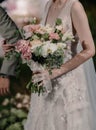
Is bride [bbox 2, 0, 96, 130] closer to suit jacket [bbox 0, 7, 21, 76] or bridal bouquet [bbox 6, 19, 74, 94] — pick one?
bridal bouquet [bbox 6, 19, 74, 94]

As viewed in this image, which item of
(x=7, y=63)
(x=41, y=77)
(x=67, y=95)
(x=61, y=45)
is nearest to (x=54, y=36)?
(x=61, y=45)

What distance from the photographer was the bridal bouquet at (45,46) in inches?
124

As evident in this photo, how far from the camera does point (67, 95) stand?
3369 millimetres

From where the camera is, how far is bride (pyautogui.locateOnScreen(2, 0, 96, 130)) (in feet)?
10.6

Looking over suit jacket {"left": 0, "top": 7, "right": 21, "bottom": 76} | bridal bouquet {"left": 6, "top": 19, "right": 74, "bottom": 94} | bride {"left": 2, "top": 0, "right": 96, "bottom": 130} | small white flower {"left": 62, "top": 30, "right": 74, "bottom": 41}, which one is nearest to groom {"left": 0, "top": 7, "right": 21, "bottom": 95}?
suit jacket {"left": 0, "top": 7, "right": 21, "bottom": 76}

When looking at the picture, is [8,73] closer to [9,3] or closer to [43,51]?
[43,51]

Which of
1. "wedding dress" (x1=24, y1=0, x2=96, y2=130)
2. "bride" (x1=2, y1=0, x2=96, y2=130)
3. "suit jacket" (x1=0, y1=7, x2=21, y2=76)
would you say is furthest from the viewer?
"suit jacket" (x1=0, y1=7, x2=21, y2=76)

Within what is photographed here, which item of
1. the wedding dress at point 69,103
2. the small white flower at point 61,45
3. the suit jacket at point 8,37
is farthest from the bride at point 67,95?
the suit jacket at point 8,37

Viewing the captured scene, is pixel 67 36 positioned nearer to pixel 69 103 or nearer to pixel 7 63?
pixel 69 103

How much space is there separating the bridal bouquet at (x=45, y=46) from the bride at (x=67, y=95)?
0.19ft

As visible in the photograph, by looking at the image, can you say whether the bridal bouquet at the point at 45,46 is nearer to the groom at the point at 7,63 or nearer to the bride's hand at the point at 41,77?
the bride's hand at the point at 41,77

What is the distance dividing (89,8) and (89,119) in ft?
7.73

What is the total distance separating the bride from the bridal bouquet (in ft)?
0.19

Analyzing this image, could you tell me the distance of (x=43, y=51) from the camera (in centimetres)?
314
